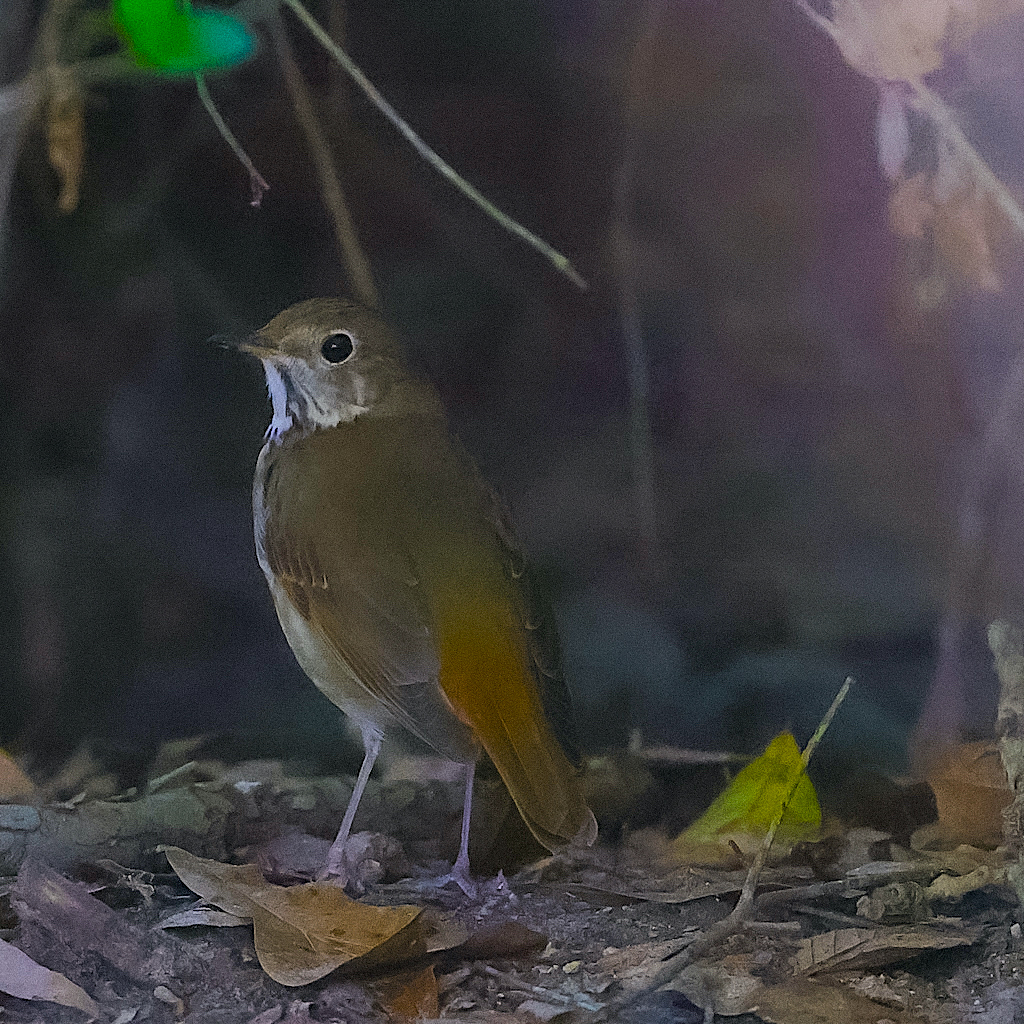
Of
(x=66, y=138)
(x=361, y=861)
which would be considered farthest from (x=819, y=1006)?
(x=66, y=138)

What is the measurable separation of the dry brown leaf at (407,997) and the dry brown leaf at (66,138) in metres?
0.87

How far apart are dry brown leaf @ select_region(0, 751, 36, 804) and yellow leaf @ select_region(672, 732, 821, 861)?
715 millimetres

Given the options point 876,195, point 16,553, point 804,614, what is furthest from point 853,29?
point 16,553

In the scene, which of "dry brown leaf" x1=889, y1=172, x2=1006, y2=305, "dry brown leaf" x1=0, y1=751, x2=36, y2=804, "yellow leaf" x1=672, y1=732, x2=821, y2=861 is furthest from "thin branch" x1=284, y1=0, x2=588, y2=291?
"dry brown leaf" x1=0, y1=751, x2=36, y2=804

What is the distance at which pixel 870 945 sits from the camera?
1.04 meters

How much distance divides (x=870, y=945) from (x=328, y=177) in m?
0.97

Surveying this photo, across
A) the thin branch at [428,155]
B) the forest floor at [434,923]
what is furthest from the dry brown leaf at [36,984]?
the thin branch at [428,155]

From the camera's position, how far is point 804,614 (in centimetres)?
115

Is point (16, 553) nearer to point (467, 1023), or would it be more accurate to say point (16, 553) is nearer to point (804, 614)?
point (467, 1023)

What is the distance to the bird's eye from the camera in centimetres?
116

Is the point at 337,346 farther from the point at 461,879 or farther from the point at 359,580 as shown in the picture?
the point at 461,879

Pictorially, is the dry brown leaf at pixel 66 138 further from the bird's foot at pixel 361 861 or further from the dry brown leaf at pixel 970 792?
the dry brown leaf at pixel 970 792

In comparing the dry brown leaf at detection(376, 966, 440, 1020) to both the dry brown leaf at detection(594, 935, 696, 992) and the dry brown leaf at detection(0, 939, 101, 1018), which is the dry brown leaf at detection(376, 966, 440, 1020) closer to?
the dry brown leaf at detection(594, 935, 696, 992)

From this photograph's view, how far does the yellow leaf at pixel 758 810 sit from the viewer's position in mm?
1125
